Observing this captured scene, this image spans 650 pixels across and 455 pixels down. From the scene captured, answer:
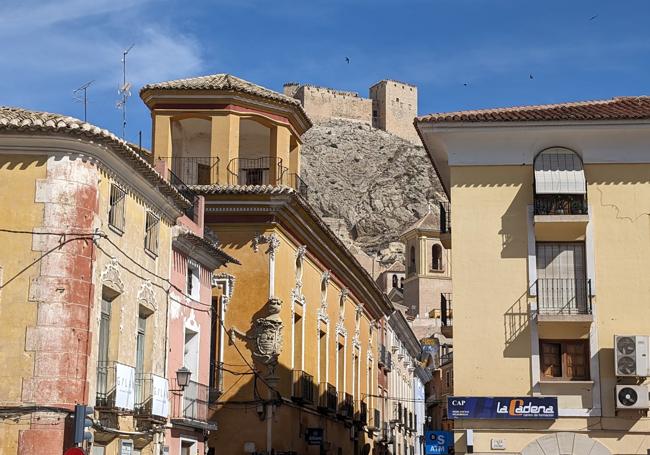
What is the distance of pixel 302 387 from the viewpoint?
38.0 m

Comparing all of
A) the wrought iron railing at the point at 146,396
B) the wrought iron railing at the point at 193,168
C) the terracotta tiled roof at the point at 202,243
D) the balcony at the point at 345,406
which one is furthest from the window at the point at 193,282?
the balcony at the point at 345,406

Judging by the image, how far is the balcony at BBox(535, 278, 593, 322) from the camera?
25844 mm

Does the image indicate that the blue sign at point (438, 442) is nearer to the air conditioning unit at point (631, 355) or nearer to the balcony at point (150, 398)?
the air conditioning unit at point (631, 355)

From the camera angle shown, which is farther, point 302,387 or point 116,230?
point 302,387

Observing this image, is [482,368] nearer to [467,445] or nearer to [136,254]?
[467,445]

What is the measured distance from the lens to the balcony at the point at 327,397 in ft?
136

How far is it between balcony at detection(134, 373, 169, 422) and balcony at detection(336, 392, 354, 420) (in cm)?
2023

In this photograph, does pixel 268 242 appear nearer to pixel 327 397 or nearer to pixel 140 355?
pixel 327 397

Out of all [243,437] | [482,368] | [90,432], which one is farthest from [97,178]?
[243,437]

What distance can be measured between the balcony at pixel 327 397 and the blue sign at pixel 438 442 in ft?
48.0

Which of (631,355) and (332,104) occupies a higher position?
(332,104)

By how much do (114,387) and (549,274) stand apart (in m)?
10.1

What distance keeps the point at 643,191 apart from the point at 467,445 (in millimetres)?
7000

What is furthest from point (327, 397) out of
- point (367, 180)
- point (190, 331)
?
point (367, 180)
